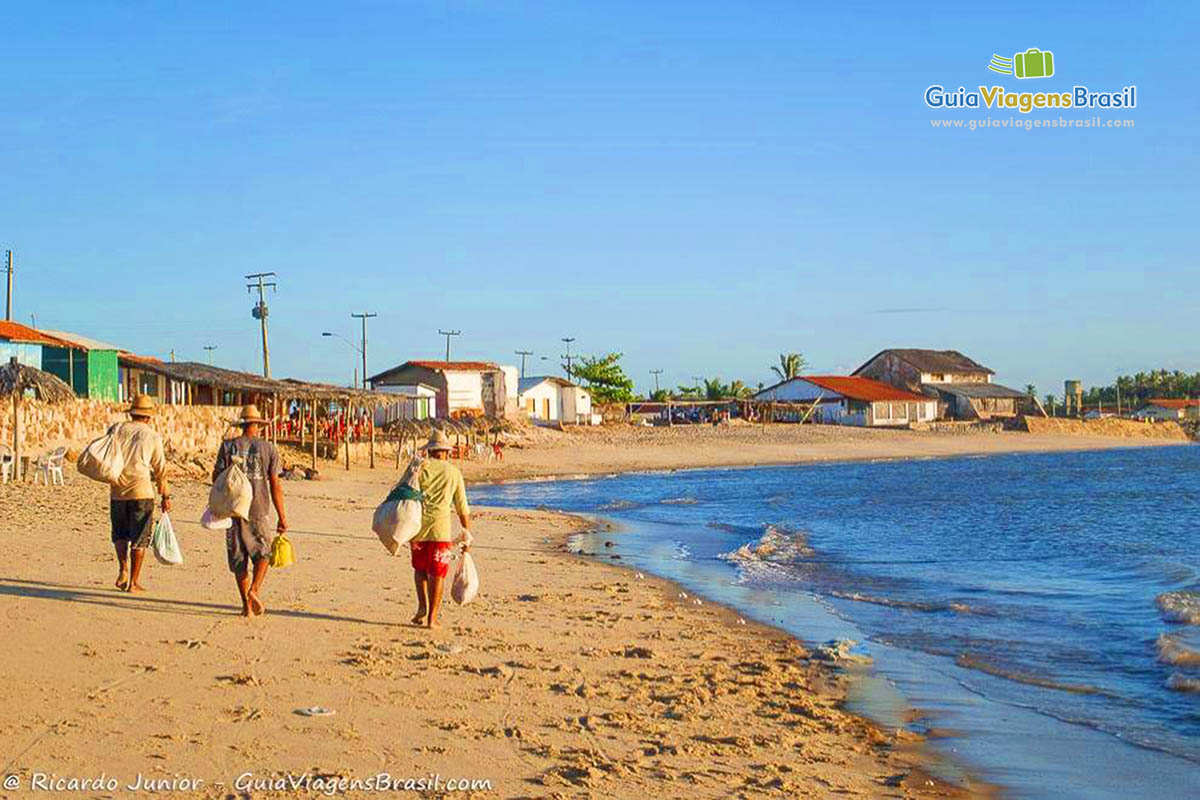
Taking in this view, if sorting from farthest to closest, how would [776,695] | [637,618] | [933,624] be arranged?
[933,624] < [637,618] < [776,695]

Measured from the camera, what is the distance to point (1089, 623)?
1175cm

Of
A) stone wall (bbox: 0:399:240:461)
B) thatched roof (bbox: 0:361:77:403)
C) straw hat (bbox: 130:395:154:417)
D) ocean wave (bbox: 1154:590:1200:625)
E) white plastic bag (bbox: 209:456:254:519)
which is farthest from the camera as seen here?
stone wall (bbox: 0:399:240:461)

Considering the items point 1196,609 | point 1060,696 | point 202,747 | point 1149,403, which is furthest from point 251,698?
point 1149,403

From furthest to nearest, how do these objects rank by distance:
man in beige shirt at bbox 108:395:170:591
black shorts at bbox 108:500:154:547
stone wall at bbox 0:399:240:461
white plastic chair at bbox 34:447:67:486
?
stone wall at bbox 0:399:240:461 → white plastic chair at bbox 34:447:67:486 → black shorts at bbox 108:500:154:547 → man in beige shirt at bbox 108:395:170:591

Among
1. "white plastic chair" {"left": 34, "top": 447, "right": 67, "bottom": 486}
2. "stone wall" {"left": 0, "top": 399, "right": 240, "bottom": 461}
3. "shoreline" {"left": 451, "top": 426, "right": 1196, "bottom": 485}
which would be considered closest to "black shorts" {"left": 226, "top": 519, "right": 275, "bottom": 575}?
"white plastic chair" {"left": 34, "top": 447, "right": 67, "bottom": 486}

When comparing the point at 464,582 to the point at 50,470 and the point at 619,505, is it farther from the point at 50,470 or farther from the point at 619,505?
the point at 619,505

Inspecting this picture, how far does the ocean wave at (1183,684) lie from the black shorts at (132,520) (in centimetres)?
760

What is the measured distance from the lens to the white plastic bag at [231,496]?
820 centimetres

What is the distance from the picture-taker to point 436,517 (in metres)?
8.39

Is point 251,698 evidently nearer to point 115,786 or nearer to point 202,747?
point 202,747

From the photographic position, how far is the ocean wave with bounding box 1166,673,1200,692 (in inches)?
336

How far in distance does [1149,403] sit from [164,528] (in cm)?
A: 10867

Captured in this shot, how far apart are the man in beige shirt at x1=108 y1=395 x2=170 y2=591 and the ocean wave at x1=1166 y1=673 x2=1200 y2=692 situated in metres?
7.49

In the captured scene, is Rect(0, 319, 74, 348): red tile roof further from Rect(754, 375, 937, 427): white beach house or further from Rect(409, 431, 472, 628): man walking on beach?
Rect(754, 375, 937, 427): white beach house
